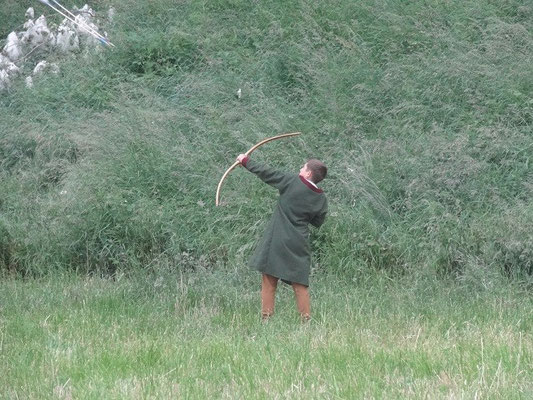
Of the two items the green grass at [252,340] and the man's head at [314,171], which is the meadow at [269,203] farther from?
the man's head at [314,171]

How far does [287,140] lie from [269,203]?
156 centimetres

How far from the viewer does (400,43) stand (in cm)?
1549

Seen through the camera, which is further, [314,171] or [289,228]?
[314,171]

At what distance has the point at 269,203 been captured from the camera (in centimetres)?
1241

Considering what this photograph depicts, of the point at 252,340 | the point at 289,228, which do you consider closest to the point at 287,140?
the point at 289,228

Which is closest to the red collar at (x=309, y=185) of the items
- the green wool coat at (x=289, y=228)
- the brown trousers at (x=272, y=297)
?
the green wool coat at (x=289, y=228)

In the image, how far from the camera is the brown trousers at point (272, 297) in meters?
9.17

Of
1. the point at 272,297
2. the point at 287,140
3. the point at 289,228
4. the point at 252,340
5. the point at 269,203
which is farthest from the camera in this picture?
the point at 287,140

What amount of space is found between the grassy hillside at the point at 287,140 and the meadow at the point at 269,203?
35 millimetres

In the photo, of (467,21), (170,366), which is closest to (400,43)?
(467,21)

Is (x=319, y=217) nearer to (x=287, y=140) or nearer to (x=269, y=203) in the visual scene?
(x=269, y=203)

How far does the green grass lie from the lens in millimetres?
6555

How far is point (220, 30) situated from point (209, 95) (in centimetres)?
225

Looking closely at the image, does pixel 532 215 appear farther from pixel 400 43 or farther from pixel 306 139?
pixel 400 43
